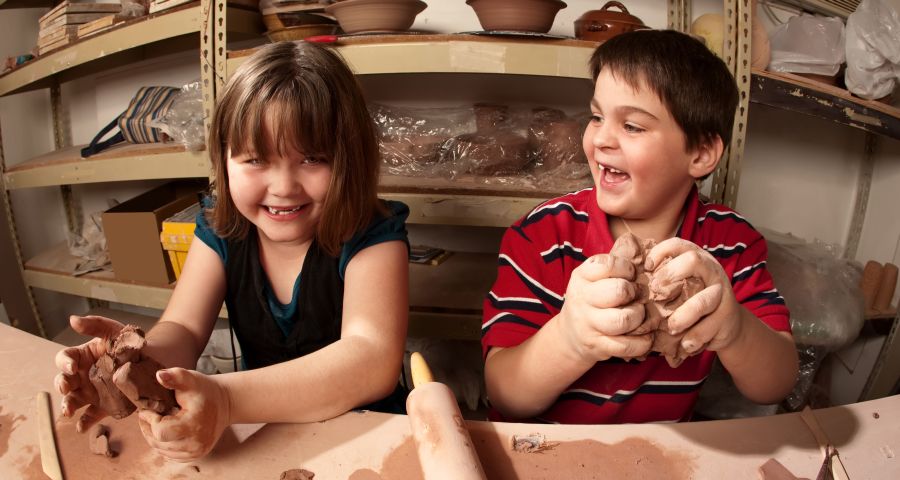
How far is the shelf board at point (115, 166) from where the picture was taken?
1767mm

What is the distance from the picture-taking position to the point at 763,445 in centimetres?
63

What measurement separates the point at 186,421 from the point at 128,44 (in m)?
1.72

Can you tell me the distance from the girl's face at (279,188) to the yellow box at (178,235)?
3.21ft

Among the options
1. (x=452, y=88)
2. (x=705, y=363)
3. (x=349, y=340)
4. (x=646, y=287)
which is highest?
(x=452, y=88)

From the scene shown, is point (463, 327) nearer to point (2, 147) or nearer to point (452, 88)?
point (452, 88)

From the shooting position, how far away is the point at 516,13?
4.62ft

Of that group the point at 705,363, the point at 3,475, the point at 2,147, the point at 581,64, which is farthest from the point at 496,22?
the point at 2,147

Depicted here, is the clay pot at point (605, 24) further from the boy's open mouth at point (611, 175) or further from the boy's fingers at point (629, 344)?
the boy's fingers at point (629, 344)

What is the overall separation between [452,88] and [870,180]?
1.57 metres

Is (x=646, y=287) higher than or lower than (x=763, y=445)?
higher

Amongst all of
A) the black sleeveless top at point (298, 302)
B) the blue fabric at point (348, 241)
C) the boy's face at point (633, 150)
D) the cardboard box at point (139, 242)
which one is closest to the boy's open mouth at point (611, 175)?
the boy's face at point (633, 150)

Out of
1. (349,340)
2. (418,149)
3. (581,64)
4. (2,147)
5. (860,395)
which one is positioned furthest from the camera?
(2,147)

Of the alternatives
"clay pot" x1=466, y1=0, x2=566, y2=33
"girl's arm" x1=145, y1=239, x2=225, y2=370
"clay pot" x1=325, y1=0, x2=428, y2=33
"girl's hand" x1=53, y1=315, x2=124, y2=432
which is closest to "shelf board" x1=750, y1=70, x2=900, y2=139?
"clay pot" x1=466, y1=0, x2=566, y2=33

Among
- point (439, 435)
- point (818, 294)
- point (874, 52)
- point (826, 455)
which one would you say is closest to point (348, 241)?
point (439, 435)
